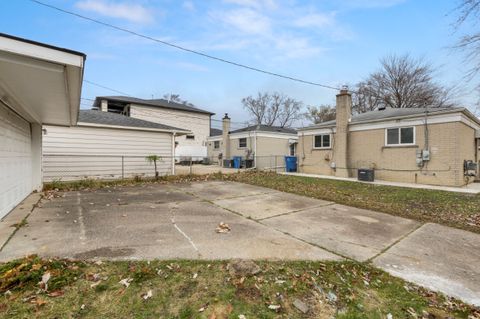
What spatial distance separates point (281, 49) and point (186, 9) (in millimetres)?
5201

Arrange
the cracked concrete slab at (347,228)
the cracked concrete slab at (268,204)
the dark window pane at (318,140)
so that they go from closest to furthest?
1. the cracked concrete slab at (347,228)
2. the cracked concrete slab at (268,204)
3. the dark window pane at (318,140)

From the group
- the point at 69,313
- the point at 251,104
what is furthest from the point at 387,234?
the point at 251,104

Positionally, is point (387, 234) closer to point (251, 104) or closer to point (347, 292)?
point (347, 292)

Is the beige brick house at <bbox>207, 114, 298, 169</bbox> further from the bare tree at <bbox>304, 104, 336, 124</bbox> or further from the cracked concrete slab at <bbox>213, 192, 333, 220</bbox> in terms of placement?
the bare tree at <bbox>304, 104, 336, 124</bbox>

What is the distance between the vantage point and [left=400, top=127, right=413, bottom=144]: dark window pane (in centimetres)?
1140

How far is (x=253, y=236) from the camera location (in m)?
4.08

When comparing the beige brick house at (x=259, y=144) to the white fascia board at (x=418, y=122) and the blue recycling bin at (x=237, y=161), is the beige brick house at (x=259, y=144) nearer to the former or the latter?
the blue recycling bin at (x=237, y=161)

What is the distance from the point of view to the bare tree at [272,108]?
42.5 m

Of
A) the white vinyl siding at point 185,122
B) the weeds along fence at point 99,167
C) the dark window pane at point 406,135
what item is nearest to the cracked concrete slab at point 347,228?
the dark window pane at point 406,135

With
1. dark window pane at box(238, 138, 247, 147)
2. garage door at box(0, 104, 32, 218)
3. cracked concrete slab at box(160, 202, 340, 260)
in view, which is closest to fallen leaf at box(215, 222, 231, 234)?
cracked concrete slab at box(160, 202, 340, 260)

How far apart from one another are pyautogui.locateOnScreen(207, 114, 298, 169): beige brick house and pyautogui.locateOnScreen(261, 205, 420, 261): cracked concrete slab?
1366 centimetres

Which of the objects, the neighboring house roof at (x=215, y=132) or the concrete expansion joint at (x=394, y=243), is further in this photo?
the neighboring house roof at (x=215, y=132)

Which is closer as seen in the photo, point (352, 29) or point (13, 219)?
Answer: point (13, 219)

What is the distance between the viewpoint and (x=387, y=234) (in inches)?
177
